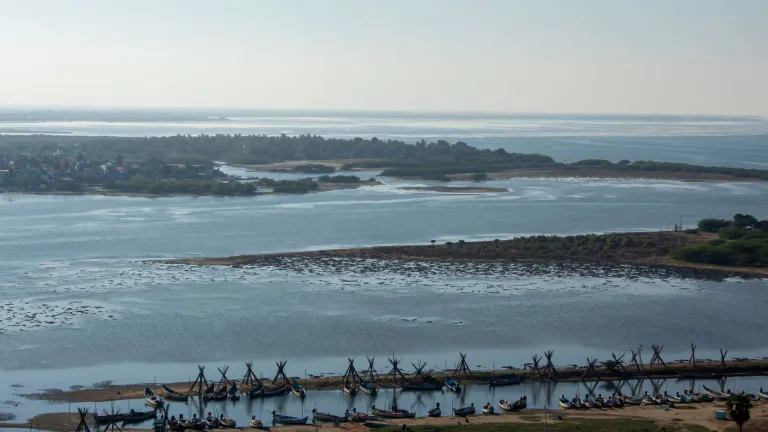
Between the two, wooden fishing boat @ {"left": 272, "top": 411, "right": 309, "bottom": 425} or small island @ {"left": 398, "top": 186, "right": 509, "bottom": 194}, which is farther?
small island @ {"left": 398, "top": 186, "right": 509, "bottom": 194}

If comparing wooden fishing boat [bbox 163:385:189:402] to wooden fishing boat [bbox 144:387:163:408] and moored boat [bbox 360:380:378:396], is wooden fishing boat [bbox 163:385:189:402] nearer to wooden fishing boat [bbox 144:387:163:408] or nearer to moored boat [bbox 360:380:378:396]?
wooden fishing boat [bbox 144:387:163:408]

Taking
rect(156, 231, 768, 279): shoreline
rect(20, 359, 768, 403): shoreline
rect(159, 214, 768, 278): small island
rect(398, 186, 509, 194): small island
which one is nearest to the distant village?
rect(398, 186, 509, 194): small island

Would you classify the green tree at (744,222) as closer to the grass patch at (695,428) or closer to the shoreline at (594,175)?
the grass patch at (695,428)

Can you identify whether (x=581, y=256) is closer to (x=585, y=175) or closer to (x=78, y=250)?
(x=78, y=250)

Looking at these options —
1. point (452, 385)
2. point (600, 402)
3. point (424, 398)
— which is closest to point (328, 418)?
point (424, 398)

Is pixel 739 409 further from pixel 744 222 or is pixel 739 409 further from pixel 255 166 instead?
pixel 255 166

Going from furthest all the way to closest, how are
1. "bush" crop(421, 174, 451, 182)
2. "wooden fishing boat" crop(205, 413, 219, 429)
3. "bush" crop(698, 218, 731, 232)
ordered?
"bush" crop(421, 174, 451, 182)
"bush" crop(698, 218, 731, 232)
"wooden fishing boat" crop(205, 413, 219, 429)
